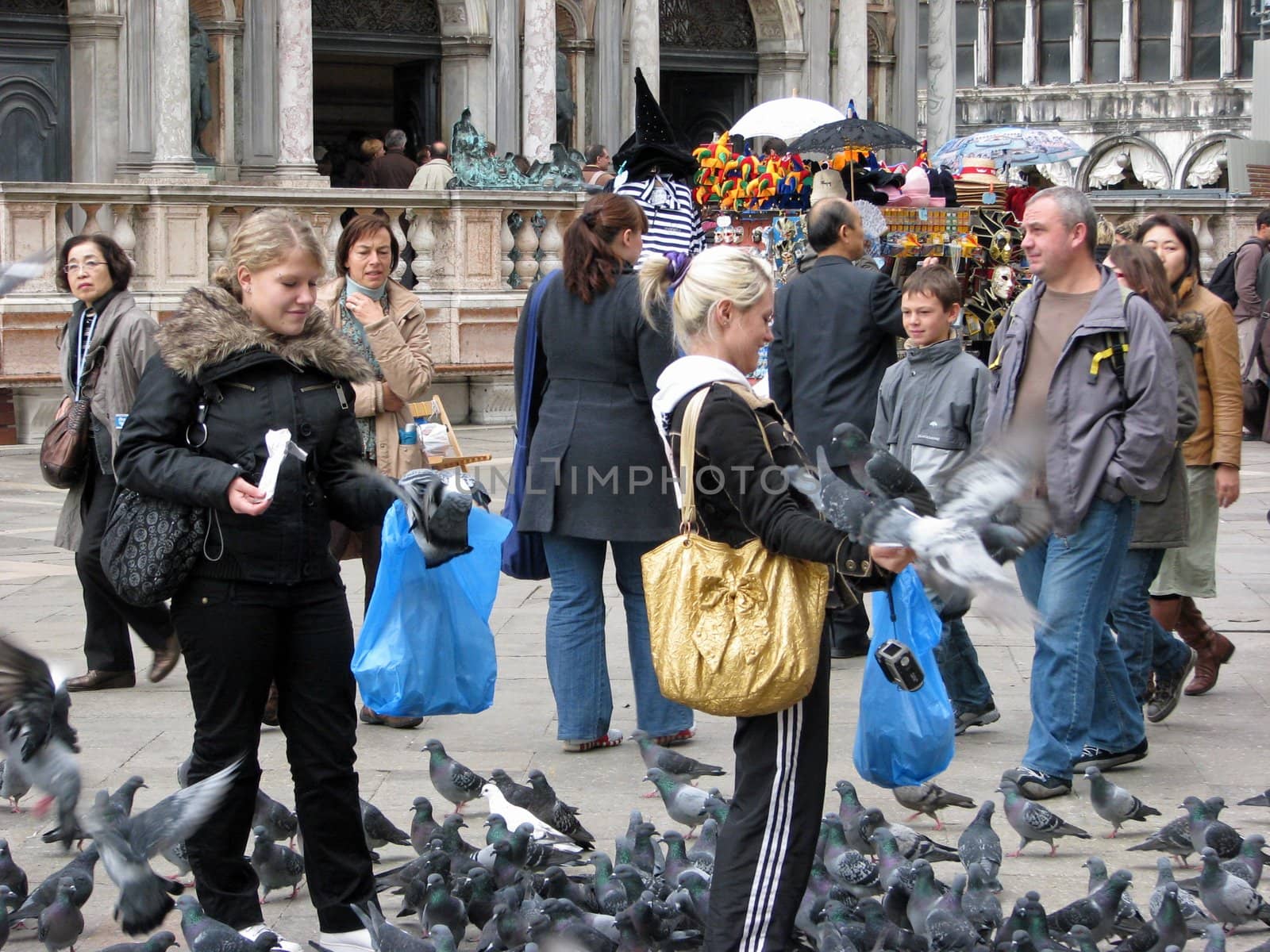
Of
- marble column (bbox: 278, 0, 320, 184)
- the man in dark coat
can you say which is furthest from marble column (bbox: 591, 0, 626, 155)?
the man in dark coat

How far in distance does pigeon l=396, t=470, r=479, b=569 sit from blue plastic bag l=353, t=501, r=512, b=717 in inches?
32.7

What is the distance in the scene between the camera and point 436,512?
4445mm

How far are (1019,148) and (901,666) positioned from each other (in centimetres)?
1552

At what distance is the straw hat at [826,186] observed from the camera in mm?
11688

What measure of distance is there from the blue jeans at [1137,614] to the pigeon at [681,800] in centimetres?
173

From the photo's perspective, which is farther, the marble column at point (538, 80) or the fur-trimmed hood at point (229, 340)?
the marble column at point (538, 80)

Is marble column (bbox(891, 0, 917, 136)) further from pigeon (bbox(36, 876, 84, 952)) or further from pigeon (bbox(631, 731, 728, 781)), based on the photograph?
pigeon (bbox(36, 876, 84, 952))

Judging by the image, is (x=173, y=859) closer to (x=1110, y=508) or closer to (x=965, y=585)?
(x=965, y=585)

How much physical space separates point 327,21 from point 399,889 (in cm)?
2226

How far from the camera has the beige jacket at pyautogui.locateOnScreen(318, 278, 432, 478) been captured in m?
6.75

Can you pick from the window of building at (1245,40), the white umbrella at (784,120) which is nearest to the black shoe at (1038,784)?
the white umbrella at (784,120)

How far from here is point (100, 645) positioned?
296 inches

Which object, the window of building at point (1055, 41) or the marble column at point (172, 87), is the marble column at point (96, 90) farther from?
the window of building at point (1055, 41)

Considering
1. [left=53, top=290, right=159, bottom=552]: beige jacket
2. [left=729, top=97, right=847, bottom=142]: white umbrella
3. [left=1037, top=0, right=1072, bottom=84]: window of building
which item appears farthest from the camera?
[left=1037, top=0, right=1072, bottom=84]: window of building
